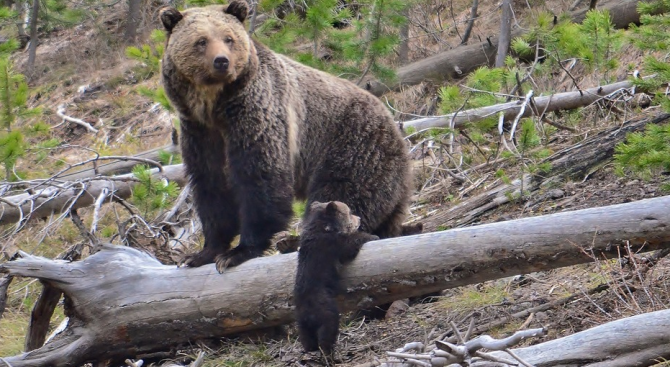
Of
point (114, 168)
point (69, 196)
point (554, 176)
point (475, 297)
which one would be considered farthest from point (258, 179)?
point (114, 168)

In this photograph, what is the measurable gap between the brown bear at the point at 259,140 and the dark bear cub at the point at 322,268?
0.60 metres

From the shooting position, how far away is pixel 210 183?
19.0 ft

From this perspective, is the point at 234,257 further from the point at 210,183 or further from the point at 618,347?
the point at 618,347

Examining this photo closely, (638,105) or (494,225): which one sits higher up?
(494,225)

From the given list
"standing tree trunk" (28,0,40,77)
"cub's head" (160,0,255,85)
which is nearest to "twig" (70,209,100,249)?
"cub's head" (160,0,255,85)

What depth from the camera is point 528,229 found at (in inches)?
178

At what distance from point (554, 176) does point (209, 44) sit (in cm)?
341

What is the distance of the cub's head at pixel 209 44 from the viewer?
5.40m

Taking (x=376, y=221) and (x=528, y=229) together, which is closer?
(x=528, y=229)

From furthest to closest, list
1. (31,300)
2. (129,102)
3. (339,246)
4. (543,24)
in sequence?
(129,102) < (543,24) < (31,300) < (339,246)

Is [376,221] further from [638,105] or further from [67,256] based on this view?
[638,105]

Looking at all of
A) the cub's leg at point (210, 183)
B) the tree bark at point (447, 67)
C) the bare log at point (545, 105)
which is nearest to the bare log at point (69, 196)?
the cub's leg at point (210, 183)

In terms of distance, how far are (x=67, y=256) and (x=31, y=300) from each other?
5.65ft

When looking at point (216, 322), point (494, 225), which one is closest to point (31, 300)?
point (216, 322)
